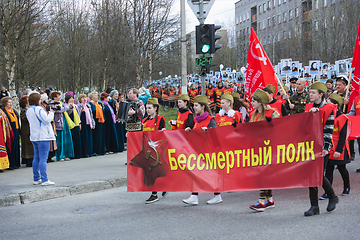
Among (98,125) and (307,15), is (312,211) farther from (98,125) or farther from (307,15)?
(307,15)

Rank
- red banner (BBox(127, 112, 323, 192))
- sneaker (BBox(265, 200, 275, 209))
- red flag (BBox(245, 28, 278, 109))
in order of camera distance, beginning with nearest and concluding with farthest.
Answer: red banner (BBox(127, 112, 323, 192)) < sneaker (BBox(265, 200, 275, 209)) < red flag (BBox(245, 28, 278, 109))

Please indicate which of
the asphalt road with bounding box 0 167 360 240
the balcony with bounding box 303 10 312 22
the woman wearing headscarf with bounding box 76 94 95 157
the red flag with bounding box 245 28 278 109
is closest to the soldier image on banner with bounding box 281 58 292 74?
the red flag with bounding box 245 28 278 109

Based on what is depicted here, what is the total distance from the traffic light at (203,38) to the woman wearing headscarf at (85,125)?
3713 millimetres

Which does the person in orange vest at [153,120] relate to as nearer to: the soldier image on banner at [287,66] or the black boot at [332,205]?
the black boot at [332,205]

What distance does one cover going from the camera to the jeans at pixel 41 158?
7.61 metres

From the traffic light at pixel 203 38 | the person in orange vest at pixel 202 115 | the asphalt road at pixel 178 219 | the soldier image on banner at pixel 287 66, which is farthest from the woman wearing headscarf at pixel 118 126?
the soldier image on banner at pixel 287 66

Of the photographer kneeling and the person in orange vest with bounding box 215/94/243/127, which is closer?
the person in orange vest with bounding box 215/94/243/127

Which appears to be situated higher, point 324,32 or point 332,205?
point 324,32

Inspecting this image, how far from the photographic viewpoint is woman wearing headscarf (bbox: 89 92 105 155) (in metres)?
11.7

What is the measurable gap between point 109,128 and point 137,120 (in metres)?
3.29

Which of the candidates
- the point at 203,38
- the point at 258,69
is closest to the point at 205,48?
the point at 203,38

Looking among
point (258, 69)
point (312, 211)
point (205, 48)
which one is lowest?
point (312, 211)

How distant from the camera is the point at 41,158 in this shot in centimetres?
764

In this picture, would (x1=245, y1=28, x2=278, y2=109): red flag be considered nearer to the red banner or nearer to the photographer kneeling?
the red banner
